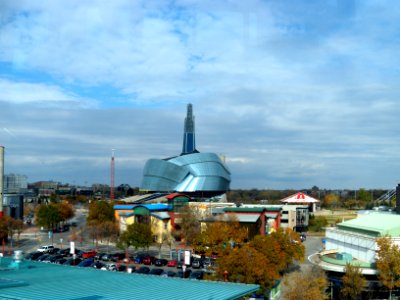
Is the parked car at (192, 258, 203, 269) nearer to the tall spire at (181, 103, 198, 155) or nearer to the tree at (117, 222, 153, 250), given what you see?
the tree at (117, 222, 153, 250)

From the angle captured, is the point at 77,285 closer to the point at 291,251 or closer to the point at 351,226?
the point at 291,251

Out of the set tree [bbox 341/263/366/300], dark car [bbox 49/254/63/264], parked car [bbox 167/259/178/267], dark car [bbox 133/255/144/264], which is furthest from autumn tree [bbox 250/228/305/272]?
dark car [bbox 49/254/63/264]

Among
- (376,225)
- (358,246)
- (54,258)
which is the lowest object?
(54,258)

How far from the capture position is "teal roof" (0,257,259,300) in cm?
1362

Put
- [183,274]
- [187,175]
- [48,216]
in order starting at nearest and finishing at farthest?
[183,274] → [48,216] → [187,175]

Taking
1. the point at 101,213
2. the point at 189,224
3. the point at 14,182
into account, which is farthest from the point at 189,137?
the point at 189,224

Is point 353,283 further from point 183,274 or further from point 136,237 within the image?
point 136,237

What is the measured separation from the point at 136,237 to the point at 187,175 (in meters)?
47.2

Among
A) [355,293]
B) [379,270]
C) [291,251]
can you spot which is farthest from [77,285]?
[291,251]

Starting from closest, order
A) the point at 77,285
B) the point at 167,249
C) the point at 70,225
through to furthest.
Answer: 1. the point at 77,285
2. the point at 167,249
3. the point at 70,225

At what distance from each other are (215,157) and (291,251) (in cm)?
5892

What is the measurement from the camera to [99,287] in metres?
15.2

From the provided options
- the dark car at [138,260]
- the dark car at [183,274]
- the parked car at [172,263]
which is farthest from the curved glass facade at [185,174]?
the dark car at [183,274]

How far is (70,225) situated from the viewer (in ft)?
226
